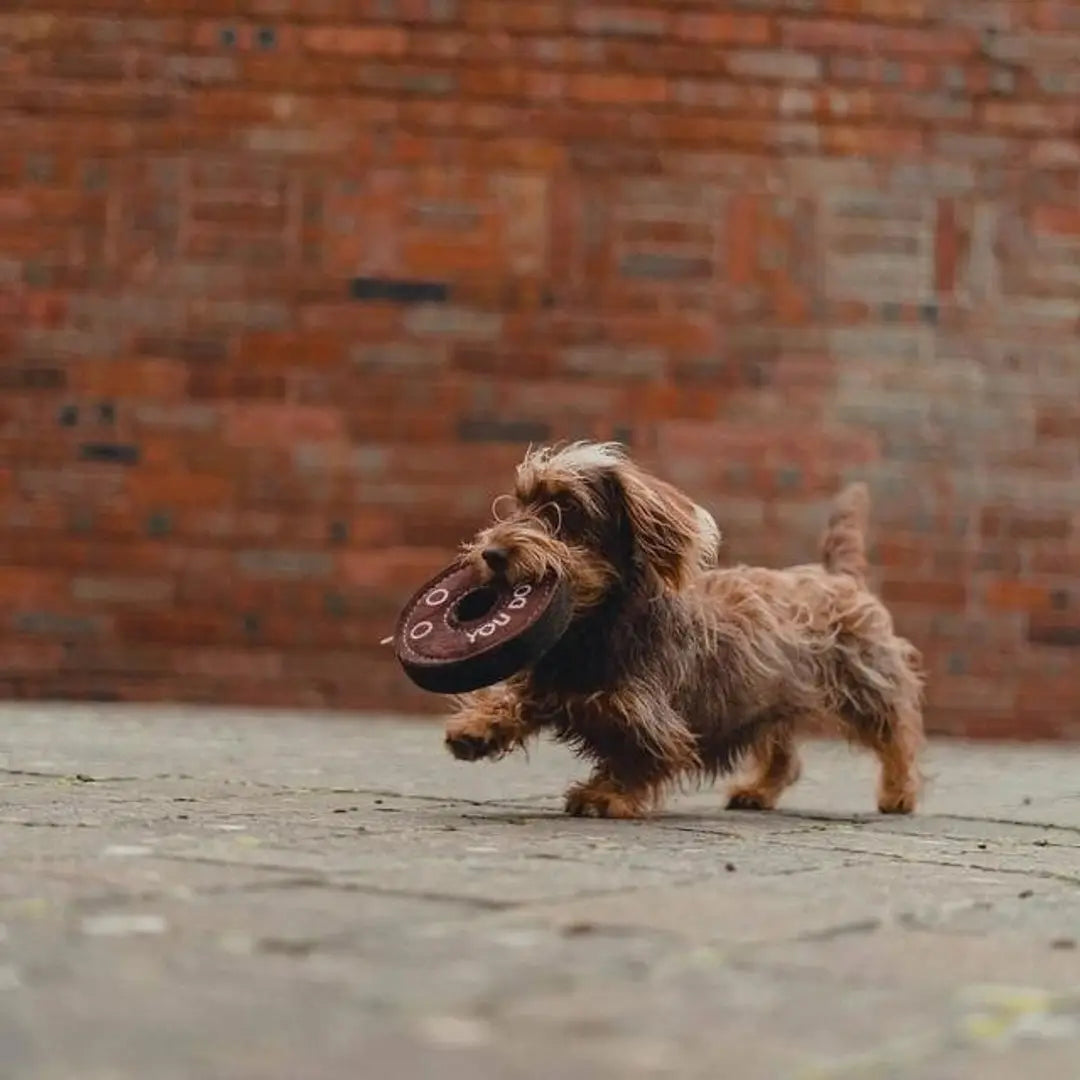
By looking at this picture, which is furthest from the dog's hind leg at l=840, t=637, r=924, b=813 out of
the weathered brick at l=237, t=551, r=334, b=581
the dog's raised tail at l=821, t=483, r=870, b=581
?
the weathered brick at l=237, t=551, r=334, b=581

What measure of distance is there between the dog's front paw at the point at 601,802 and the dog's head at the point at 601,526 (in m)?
0.52

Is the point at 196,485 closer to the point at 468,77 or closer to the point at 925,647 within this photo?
the point at 468,77

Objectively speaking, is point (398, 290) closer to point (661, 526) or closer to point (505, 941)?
point (661, 526)

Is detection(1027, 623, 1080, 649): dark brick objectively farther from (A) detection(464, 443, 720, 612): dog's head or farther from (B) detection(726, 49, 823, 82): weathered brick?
(A) detection(464, 443, 720, 612): dog's head

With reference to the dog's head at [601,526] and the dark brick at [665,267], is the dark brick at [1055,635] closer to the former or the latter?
the dark brick at [665,267]

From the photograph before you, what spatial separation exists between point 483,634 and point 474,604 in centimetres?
27

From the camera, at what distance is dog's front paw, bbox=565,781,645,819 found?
21.4 feet

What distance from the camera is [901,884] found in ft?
16.5

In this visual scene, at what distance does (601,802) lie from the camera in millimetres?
6508

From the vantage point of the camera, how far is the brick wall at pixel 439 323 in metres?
12.0

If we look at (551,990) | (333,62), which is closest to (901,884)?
(551,990)

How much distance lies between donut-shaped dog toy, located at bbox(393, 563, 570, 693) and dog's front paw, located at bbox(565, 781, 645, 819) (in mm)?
538

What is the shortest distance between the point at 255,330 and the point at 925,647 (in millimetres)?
3871

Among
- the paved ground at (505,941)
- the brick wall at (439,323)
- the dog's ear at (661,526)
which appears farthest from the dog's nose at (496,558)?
the brick wall at (439,323)
